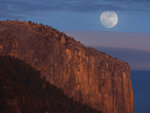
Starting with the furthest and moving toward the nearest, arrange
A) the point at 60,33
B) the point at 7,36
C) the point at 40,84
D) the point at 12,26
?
the point at 60,33
the point at 12,26
the point at 7,36
the point at 40,84

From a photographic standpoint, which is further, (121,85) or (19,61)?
(121,85)

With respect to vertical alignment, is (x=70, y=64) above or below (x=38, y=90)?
above

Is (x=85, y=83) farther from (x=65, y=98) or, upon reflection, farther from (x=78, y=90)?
(x=65, y=98)

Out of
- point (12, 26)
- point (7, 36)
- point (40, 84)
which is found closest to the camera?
point (40, 84)

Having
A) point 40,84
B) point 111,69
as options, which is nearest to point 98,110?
point 111,69

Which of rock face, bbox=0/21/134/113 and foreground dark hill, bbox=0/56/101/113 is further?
rock face, bbox=0/21/134/113

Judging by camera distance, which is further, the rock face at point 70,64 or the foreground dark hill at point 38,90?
the rock face at point 70,64

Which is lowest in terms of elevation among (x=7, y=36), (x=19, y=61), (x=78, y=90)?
(x=78, y=90)

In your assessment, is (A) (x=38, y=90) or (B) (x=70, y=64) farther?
(B) (x=70, y=64)
